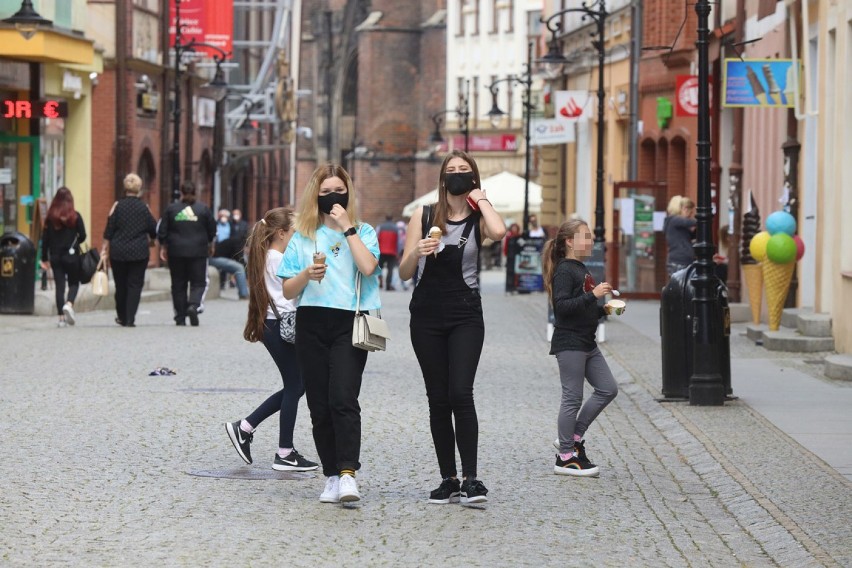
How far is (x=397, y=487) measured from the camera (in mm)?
10047

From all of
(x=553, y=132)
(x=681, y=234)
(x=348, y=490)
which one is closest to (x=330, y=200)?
(x=348, y=490)

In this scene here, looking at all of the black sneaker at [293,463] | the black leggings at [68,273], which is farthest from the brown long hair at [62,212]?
the black sneaker at [293,463]

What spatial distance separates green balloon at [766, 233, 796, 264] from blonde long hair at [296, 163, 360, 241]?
11.8 metres

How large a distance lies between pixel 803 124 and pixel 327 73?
3047 inches

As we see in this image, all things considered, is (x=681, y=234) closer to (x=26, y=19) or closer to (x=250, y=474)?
(x=26, y=19)

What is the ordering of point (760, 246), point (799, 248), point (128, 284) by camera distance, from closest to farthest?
1. point (799, 248)
2. point (760, 246)
3. point (128, 284)

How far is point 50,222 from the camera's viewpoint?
80.3 feet

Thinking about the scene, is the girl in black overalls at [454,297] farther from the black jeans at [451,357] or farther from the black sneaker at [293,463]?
the black sneaker at [293,463]

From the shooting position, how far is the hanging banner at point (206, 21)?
156 feet

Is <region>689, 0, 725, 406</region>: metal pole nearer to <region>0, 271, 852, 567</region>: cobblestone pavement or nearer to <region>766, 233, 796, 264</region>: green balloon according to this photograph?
<region>0, 271, 852, 567</region>: cobblestone pavement

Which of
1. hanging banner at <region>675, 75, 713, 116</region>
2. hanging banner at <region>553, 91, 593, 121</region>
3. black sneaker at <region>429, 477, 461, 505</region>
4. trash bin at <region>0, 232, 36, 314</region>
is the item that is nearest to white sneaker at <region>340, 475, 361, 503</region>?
black sneaker at <region>429, 477, 461, 505</region>

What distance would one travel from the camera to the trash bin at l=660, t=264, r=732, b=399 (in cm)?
1456

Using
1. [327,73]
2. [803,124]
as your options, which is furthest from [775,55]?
[327,73]

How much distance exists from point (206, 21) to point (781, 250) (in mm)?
29704
